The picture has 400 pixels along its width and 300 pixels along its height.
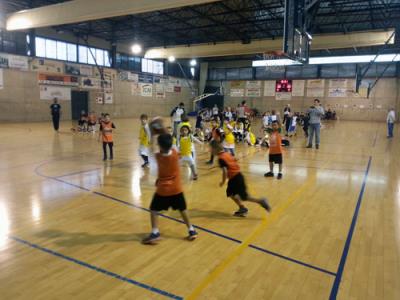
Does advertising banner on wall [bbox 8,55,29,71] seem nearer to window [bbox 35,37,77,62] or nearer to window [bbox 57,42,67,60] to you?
window [bbox 35,37,77,62]

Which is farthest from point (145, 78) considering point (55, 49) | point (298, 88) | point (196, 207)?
point (196, 207)

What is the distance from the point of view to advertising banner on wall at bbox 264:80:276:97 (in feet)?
117

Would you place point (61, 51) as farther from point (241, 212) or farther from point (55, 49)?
point (241, 212)

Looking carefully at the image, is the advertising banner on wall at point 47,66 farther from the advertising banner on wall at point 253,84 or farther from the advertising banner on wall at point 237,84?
the advertising banner on wall at point 253,84

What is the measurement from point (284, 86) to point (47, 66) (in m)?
23.4

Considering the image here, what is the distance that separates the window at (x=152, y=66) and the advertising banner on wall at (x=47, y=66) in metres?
9.54

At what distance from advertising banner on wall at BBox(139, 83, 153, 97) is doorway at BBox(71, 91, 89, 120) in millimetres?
6329

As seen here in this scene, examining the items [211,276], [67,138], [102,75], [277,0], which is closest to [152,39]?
[102,75]

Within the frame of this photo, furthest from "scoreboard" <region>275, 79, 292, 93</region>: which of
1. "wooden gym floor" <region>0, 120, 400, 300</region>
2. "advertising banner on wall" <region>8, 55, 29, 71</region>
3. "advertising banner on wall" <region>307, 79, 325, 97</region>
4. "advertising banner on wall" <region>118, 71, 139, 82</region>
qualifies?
"wooden gym floor" <region>0, 120, 400, 300</region>

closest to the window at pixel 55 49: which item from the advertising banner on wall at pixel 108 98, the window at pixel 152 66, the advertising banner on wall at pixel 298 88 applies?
the advertising banner on wall at pixel 108 98

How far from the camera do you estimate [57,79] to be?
24.1 m

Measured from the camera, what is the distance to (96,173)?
8.02 m

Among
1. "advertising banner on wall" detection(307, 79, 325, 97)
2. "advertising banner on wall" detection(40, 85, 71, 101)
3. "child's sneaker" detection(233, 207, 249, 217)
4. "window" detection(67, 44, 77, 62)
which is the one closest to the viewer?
"child's sneaker" detection(233, 207, 249, 217)

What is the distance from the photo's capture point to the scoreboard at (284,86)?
34594mm
